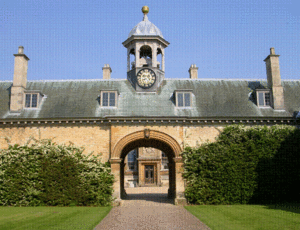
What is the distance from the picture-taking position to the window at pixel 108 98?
21594mm

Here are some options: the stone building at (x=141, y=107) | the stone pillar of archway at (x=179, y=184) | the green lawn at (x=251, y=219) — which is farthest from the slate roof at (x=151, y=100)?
the green lawn at (x=251, y=219)

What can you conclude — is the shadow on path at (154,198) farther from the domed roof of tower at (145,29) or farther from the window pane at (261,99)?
the domed roof of tower at (145,29)

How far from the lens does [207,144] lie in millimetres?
19984

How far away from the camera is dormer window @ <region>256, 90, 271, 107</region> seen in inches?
872

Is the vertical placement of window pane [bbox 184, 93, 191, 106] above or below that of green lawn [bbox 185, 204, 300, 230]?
above

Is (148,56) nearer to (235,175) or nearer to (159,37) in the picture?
(159,37)

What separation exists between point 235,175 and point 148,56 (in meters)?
13.3

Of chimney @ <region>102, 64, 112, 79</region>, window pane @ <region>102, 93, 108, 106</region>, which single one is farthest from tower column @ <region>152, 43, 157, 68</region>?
chimney @ <region>102, 64, 112, 79</region>

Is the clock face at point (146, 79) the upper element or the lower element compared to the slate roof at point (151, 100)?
upper

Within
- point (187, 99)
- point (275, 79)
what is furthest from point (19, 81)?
point (275, 79)

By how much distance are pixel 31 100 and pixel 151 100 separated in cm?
883

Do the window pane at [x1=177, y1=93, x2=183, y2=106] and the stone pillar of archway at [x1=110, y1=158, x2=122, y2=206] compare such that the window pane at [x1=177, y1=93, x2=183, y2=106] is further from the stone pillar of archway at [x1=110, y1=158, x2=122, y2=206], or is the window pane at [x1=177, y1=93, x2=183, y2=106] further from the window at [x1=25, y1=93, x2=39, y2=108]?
the window at [x1=25, y1=93, x2=39, y2=108]

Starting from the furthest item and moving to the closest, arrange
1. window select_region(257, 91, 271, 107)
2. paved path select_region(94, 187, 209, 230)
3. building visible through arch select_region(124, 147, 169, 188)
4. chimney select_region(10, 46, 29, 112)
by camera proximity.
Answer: building visible through arch select_region(124, 147, 169, 188) → window select_region(257, 91, 271, 107) → chimney select_region(10, 46, 29, 112) → paved path select_region(94, 187, 209, 230)

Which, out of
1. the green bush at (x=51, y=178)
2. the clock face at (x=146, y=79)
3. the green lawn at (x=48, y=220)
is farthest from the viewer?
the clock face at (x=146, y=79)
